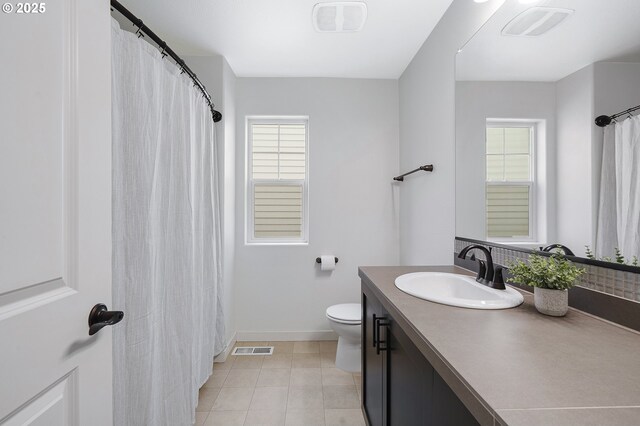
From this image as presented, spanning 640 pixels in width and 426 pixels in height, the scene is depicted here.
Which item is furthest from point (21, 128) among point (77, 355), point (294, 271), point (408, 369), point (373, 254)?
point (373, 254)

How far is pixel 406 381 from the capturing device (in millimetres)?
961

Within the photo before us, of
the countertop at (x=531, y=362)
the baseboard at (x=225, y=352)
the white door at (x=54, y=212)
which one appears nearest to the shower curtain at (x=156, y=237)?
the white door at (x=54, y=212)

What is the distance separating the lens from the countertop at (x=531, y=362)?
1.51ft

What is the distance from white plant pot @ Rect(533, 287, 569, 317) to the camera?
87cm

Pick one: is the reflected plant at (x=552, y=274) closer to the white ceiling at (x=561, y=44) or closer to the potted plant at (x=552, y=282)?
the potted plant at (x=552, y=282)

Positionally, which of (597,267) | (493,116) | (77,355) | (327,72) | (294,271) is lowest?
(294,271)

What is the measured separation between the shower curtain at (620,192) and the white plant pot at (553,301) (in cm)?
19

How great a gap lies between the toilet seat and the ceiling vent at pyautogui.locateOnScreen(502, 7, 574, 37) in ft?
5.88

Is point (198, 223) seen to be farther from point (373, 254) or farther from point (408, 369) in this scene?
point (373, 254)

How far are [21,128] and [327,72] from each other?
2.36m

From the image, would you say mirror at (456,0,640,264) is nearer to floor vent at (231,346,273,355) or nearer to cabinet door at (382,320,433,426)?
cabinet door at (382,320,433,426)

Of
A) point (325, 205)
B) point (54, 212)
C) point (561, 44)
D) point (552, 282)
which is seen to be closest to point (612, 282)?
point (552, 282)

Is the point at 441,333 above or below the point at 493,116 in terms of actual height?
below

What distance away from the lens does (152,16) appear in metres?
1.84
